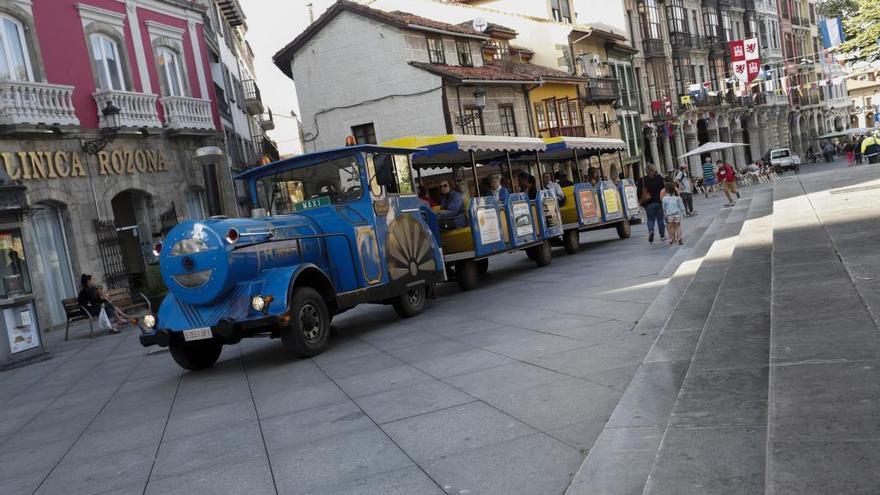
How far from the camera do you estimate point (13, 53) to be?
17219 millimetres

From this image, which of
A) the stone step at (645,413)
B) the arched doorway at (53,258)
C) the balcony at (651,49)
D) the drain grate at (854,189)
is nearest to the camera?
the stone step at (645,413)

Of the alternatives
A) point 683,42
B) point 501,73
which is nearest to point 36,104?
point 501,73

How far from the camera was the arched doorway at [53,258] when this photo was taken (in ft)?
57.7

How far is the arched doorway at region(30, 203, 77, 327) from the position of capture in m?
17.6

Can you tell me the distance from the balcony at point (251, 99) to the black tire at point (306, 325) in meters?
29.4

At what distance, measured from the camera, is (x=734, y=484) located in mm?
3379

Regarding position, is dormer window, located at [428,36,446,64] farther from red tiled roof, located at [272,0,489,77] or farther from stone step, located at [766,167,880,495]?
stone step, located at [766,167,880,495]

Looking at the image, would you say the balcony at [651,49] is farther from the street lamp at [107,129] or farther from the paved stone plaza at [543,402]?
the paved stone plaza at [543,402]

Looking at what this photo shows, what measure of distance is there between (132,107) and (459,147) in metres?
10.5

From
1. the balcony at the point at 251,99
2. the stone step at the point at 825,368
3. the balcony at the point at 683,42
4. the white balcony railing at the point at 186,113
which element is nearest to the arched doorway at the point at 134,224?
the white balcony railing at the point at 186,113

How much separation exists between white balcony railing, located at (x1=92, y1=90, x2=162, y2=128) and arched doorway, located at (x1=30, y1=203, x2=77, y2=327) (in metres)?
2.63

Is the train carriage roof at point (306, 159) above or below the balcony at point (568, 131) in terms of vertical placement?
below

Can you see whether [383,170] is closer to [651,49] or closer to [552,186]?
[552,186]

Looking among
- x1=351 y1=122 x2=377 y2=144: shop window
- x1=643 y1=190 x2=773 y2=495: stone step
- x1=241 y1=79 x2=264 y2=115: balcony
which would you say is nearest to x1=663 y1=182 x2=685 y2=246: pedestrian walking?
x1=643 y1=190 x2=773 y2=495: stone step
